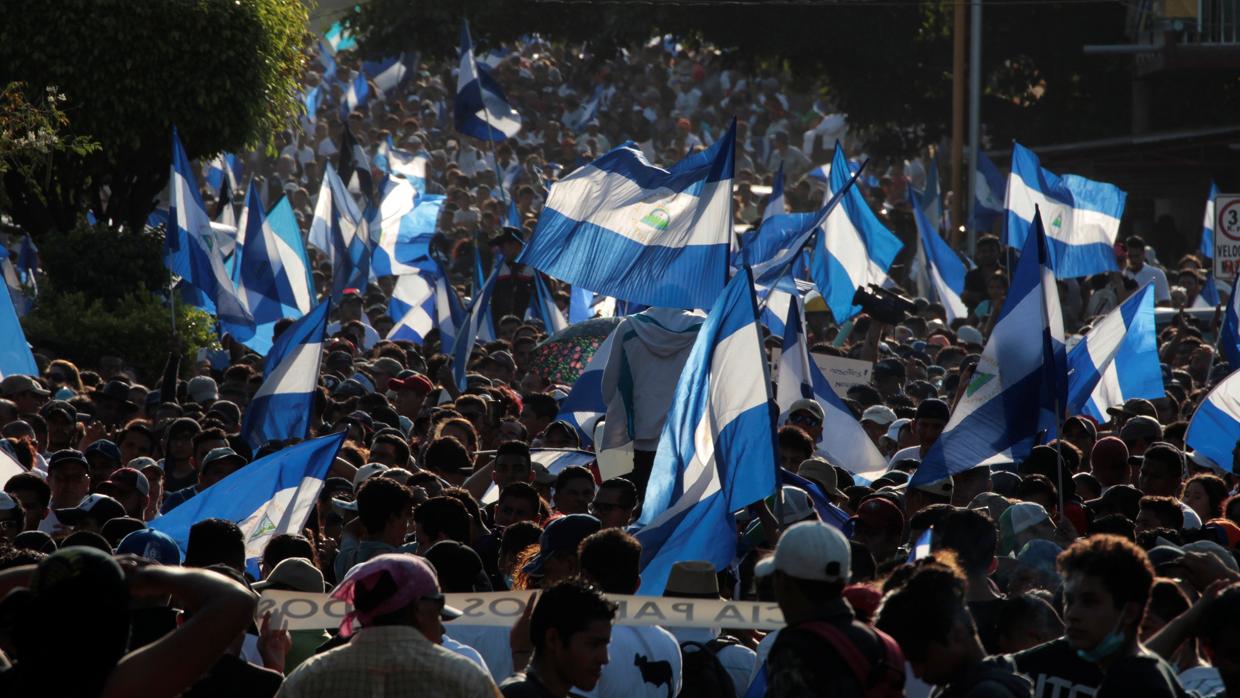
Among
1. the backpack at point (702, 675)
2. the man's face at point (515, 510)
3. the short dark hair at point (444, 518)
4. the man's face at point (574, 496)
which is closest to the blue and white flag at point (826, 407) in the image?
the man's face at point (574, 496)

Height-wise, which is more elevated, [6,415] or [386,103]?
[386,103]

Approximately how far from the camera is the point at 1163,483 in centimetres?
940

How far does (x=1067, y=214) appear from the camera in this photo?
57.5 ft

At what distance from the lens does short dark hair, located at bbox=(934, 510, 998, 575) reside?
6.18m

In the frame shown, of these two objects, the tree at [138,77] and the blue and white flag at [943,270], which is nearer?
the tree at [138,77]

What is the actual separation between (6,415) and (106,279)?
6.11 meters

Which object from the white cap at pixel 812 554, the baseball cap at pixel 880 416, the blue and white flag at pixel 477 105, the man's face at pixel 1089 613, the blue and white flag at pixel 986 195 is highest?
the blue and white flag at pixel 477 105

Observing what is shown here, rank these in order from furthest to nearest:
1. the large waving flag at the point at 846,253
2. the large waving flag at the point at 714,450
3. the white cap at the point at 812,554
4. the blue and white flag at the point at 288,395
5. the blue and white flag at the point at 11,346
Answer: the large waving flag at the point at 846,253, the blue and white flag at the point at 11,346, the blue and white flag at the point at 288,395, the large waving flag at the point at 714,450, the white cap at the point at 812,554

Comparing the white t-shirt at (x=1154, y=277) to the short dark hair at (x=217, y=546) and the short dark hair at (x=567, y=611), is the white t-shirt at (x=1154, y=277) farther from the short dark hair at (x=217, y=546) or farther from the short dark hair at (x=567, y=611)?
the short dark hair at (x=567, y=611)

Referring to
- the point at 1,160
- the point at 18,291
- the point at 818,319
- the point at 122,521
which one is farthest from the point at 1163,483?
the point at 18,291

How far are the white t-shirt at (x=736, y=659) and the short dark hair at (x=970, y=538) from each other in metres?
0.83

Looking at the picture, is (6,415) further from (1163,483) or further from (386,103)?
(386,103)

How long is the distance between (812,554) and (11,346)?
9263 millimetres

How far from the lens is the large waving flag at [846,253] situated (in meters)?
16.6
